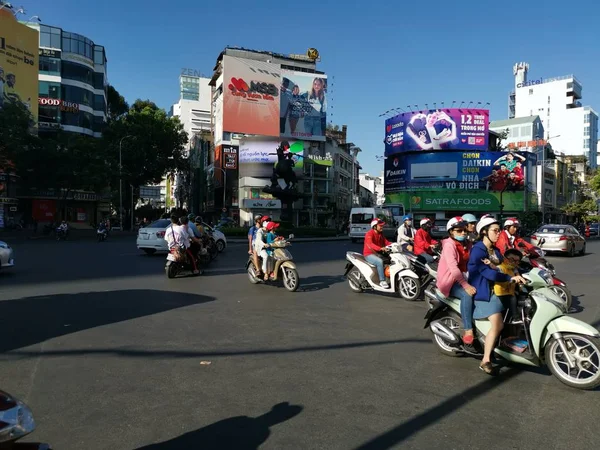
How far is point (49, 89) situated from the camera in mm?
48906

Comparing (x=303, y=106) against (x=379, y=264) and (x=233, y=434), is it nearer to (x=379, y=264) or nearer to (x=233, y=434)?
(x=379, y=264)

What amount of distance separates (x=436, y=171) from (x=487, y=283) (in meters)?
56.9

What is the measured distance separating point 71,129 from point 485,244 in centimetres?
5270

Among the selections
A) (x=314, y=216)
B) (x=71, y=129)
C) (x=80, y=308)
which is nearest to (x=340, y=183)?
(x=314, y=216)

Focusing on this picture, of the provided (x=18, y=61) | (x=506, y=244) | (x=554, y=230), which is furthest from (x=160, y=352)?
(x=18, y=61)

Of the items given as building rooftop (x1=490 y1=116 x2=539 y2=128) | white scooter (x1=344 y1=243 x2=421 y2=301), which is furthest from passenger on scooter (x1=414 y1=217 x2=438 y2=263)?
building rooftop (x1=490 y1=116 x2=539 y2=128)

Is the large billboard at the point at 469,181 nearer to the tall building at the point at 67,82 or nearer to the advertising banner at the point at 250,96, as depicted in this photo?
the advertising banner at the point at 250,96

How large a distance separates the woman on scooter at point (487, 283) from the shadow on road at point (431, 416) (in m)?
0.22

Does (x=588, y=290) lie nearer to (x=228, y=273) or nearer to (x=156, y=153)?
(x=228, y=273)

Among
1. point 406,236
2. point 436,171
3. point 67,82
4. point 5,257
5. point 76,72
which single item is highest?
point 76,72

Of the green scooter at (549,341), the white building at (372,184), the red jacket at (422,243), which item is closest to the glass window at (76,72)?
the red jacket at (422,243)

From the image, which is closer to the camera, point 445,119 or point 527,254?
point 527,254

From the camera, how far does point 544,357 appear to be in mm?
4484

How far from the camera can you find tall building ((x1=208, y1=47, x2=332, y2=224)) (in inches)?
2247
